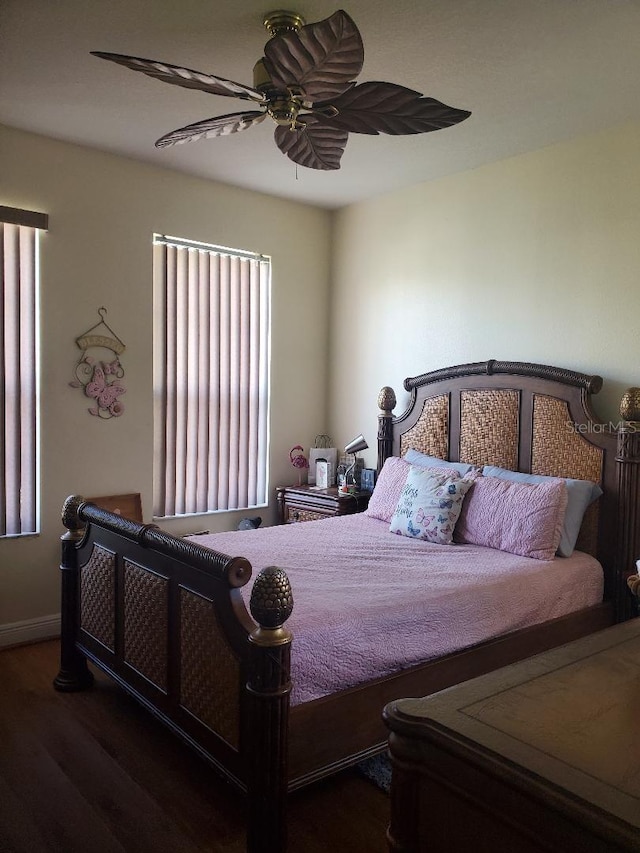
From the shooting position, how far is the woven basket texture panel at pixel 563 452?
3295 millimetres

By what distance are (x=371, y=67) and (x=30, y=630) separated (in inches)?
129

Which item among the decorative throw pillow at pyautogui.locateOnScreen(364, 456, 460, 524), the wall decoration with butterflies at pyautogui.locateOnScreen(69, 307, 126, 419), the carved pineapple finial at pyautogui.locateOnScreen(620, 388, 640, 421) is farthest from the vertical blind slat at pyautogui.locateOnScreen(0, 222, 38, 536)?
the carved pineapple finial at pyautogui.locateOnScreen(620, 388, 640, 421)

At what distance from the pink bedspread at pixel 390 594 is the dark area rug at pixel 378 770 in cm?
39

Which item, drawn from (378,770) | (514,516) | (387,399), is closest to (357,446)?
(387,399)

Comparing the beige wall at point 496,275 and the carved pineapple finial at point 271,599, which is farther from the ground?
the beige wall at point 496,275

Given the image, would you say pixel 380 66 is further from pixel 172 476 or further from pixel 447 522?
pixel 172 476

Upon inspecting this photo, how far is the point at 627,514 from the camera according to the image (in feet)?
10.3

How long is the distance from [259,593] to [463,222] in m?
2.93

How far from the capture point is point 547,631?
2.87 m

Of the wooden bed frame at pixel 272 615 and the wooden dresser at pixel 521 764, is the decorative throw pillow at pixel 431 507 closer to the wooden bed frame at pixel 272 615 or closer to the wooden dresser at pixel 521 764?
the wooden bed frame at pixel 272 615

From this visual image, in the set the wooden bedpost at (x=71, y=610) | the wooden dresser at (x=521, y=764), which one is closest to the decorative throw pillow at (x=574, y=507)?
the wooden dresser at (x=521, y=764)

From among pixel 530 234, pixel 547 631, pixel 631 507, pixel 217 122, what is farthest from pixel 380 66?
pixel 547 631

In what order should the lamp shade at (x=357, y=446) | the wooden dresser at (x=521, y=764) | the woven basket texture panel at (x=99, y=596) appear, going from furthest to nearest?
the lamp shade at (x=357, y=446)
the woven basket texture panel at (x=99, y=596)
the wooden dresser at (x=521, y=764)

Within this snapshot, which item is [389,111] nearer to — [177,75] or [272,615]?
[177,75]
